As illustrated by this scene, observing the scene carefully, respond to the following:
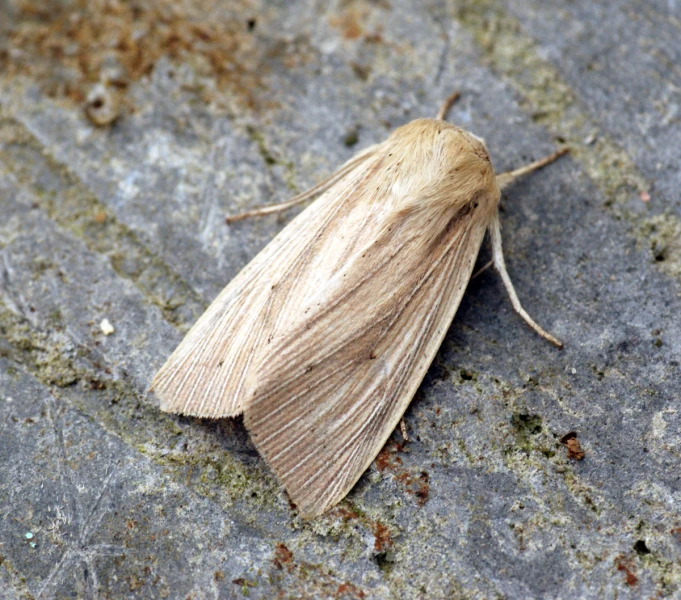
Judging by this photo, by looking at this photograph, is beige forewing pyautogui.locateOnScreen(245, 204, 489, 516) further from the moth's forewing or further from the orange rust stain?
the orange rust stain

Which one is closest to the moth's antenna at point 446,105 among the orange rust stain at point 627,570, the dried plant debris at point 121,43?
the dried plant debris at point 121,43

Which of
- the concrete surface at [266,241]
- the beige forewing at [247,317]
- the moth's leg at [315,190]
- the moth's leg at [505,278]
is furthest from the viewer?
the moth's leg at [315,190]

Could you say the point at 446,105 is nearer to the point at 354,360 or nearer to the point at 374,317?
the point at 374,317

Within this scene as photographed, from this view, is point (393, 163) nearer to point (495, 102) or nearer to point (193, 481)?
point (495, 102)

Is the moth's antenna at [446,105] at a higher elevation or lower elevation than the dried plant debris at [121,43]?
lower

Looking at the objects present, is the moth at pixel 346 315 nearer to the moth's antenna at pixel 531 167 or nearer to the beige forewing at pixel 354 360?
the beige forewing at pixel 354 360

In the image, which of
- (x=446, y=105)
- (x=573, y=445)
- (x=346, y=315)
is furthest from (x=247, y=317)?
(x=446, y=105)

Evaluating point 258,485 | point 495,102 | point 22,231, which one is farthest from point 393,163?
point 22,231
